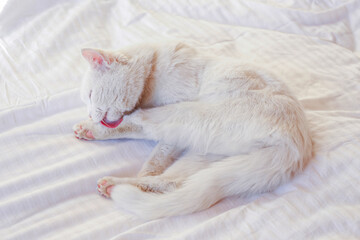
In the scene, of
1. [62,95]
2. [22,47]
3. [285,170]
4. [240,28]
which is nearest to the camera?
[285,170]

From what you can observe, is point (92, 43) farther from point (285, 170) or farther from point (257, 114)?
point (285, 170)

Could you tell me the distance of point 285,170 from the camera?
922mm

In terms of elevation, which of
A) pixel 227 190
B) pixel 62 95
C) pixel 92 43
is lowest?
pixel 227 190

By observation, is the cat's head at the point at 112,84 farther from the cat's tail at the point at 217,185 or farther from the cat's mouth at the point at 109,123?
the cat's tail at the point at 217,185

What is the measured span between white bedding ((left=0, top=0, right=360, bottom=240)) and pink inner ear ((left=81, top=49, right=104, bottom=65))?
0.71ft

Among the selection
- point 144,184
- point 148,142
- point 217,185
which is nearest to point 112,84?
point 148,142

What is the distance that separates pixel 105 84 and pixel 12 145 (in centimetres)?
33

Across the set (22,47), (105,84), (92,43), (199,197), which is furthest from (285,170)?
(22,47)

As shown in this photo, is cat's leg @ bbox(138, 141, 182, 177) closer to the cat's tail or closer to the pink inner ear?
the cat's tail

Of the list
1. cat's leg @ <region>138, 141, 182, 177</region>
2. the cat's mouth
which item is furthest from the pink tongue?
cat's leg @ <region>138, 141, 182, 177</region>

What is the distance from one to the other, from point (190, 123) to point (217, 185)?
21 cm

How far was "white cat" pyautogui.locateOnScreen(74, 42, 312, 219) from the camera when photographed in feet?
2.99

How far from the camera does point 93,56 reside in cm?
104

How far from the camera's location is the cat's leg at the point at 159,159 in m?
1.03
